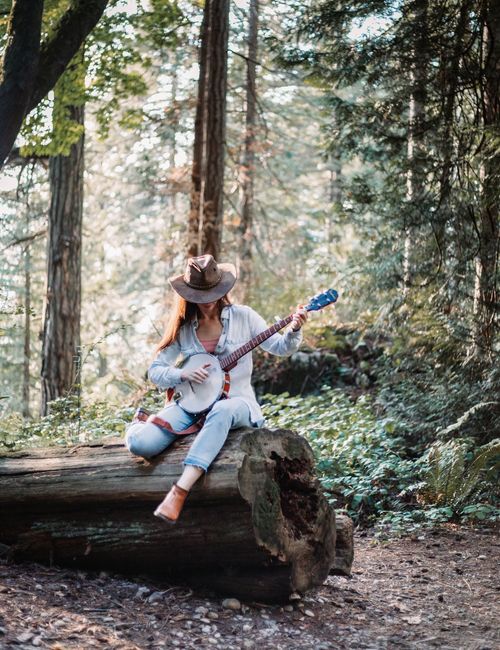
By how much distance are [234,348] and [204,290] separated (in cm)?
53

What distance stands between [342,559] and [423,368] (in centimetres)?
483

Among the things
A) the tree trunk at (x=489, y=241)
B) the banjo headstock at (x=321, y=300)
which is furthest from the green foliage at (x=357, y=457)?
the banjo headstock at (x=321, y=300)

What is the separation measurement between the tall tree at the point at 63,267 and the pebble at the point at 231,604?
7644mm

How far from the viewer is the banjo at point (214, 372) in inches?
209

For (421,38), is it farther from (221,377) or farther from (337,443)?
(221,377)

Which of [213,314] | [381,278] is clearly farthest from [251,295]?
[213,314]

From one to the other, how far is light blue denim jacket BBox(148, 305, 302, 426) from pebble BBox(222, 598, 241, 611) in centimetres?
129

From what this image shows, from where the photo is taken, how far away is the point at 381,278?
34.8 ft

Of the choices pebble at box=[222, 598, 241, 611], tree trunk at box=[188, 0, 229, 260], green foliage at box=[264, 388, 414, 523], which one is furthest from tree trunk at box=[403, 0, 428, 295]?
pebble at box=[222, 598, 241, 611]

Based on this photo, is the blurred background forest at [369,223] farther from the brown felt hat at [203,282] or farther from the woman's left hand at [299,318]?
the woman's left hand at [299,318]

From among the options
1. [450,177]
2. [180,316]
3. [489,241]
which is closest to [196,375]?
[180,316]

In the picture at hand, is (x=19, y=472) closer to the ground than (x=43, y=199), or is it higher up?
closer to the ground

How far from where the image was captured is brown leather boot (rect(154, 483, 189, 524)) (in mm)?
4707

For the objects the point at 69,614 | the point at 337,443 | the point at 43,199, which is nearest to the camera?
the point at 69,614
